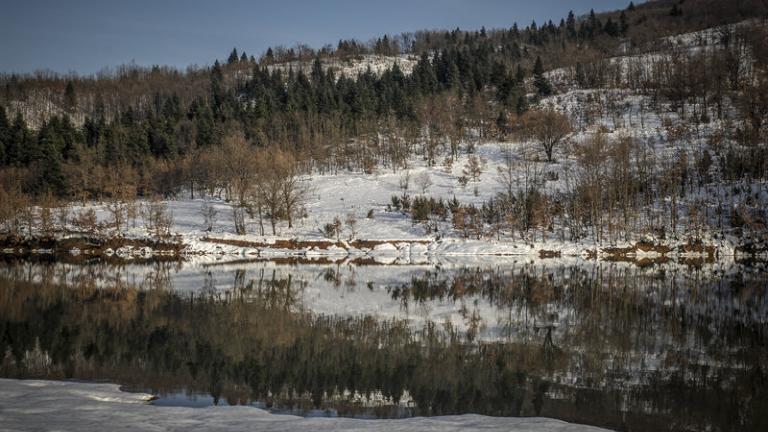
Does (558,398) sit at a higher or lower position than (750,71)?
lower

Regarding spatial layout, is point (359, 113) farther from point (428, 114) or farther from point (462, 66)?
point (462, 66)

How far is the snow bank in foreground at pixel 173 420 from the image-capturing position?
8734 mm

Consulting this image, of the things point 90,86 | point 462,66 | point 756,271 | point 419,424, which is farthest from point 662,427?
point 90,86

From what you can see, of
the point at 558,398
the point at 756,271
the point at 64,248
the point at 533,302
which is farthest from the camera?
the point at 64,248

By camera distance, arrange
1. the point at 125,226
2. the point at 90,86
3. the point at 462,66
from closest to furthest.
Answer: the point at 125,226 → the point at 462,66 → the point at 90,86

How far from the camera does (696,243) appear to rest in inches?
2207

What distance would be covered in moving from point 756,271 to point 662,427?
121ft

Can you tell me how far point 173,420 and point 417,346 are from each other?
25.6 feet

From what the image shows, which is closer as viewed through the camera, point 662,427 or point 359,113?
point 662,427

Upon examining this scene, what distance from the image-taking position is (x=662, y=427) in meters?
9.47

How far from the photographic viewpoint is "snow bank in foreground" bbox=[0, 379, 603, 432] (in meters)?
8.73

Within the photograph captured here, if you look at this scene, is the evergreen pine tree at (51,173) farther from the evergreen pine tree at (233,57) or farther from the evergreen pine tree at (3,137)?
the evergreen pine tree at (233,57)

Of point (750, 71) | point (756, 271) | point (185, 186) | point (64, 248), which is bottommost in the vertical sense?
point (756, 271)

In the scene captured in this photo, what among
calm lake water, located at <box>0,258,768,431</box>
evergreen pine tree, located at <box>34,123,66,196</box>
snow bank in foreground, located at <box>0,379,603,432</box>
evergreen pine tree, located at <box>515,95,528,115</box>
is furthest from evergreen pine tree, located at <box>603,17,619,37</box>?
snow bank in foreground, located at <box>0,379,603,432</box>
